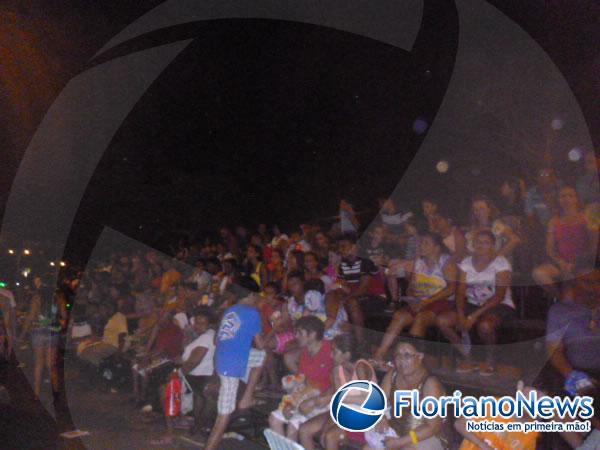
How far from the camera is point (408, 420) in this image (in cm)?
493

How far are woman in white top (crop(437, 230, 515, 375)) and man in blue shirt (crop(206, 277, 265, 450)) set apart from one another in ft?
7.27

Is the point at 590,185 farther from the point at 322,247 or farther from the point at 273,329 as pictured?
the point at 273,329

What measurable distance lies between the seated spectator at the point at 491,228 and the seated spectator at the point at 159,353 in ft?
14.1

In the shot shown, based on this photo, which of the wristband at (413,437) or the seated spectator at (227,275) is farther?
the seated spectator at (227,275)

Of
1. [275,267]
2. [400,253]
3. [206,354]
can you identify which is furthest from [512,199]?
[206,354]

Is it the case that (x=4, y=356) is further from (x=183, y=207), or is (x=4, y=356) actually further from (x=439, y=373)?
(x=439, y=373)

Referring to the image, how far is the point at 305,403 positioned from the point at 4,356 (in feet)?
27.0

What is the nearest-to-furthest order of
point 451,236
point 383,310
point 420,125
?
point 451,236 < point 383,310 < point 420,125

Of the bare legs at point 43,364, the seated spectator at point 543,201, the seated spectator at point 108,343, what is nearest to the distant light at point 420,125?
the seated spectator at point 543,201

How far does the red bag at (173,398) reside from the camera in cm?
773

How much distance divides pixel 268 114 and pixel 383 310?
29.7 feet

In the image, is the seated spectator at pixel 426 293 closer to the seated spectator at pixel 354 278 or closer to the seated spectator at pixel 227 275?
the seated spectator at pixel 354 278

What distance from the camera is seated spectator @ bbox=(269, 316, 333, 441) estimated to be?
5.95 meters

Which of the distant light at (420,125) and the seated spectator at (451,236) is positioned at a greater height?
the distant light at (420,125)
